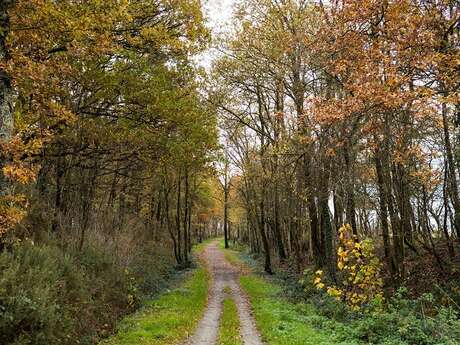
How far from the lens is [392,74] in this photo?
389 inches

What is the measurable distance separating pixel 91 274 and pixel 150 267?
7901mm

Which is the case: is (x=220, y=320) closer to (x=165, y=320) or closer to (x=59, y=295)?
(x=165, y=320)

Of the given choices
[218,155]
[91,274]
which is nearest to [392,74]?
[91,274]

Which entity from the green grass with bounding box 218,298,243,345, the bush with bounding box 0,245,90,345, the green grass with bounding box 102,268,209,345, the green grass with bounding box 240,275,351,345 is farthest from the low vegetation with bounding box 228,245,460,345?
the bush with bounding box 0,245,90,345

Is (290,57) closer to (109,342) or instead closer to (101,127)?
(101,127)

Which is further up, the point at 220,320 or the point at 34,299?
the point at 34,299

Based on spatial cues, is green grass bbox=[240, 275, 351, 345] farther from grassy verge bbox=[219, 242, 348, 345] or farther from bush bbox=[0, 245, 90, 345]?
bush bbox=[0, 245, 90, 345]

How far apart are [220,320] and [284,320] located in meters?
2.00

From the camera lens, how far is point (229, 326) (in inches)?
463

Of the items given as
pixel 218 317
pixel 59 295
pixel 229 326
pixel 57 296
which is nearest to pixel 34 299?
pixel 57 296

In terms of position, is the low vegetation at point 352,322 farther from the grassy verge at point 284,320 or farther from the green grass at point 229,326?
the green grass at point 229,326

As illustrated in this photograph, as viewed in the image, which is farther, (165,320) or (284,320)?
(284,320)

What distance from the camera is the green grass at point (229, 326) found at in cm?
998

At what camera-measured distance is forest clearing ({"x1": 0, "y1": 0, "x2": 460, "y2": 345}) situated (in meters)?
8.60
